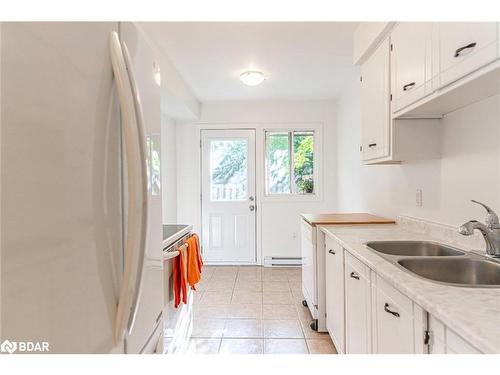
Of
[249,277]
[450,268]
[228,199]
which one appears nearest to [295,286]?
[249,277]

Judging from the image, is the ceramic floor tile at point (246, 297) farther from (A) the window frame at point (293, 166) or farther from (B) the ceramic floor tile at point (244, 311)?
(A) the window frame at point (293, 166)

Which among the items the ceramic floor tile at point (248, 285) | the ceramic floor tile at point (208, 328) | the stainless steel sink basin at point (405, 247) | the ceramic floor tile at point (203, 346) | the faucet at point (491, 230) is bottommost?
the ceramic floor tile at point (248, 285)

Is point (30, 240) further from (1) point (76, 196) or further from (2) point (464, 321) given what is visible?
(2) point (464, 321)

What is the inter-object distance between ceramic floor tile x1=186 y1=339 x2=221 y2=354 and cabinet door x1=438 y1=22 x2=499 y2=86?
227 cm

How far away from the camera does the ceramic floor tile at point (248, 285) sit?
3.51 meters

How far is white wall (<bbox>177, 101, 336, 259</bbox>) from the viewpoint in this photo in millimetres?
4574

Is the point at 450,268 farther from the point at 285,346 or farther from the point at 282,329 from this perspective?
the point at 282,329

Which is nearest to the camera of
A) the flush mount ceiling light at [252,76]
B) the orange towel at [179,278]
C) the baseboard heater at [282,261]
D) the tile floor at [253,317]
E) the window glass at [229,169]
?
the orange towel at [179,278]

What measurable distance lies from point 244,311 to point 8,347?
248 centimetres

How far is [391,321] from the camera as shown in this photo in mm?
1142

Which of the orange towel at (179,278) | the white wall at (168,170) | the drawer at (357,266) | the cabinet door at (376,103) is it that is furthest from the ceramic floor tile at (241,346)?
the white wall at (168,170)

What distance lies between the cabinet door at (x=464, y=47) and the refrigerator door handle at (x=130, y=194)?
1.24 metres
